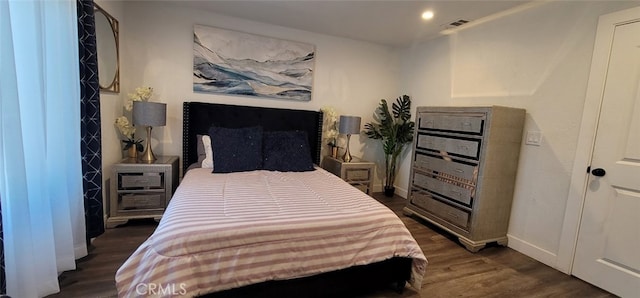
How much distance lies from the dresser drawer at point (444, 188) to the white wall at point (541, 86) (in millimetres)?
519

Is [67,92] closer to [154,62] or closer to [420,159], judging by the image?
[154,62]

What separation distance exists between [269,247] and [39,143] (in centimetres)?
143

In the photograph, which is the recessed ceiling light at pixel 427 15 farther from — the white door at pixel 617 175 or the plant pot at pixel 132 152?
the plant pot at pixel 132 152

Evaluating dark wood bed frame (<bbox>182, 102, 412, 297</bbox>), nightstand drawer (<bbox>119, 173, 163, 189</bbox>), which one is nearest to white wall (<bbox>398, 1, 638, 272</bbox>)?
dark wood bed frame (<bbox>182, 102, 412, 297</bbox>)

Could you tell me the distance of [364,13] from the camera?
2893 millimetres

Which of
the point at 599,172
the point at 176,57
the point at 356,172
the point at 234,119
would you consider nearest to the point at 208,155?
the point at 234,119

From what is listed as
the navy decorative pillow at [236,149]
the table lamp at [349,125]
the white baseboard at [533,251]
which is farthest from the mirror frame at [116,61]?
the white baseboard at [533,251]

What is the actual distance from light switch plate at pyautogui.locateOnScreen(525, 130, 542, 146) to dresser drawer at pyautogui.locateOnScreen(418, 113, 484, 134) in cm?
50

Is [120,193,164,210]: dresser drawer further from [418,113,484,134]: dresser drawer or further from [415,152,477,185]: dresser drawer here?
[418,113,484,134]: dresser drawer

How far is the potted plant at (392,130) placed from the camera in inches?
154

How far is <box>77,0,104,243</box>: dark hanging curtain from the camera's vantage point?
76.5 inches

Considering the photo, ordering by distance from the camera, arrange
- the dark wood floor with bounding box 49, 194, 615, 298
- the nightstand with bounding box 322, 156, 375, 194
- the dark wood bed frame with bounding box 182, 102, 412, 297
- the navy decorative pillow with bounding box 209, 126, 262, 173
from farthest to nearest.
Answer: the nightstand with bounding box 322, 156, 375, 194 < the navy decorative pillow with bounding box 209, 126, 262, 173 < the dark wood floor with bounding box 49, 194, 615, 298 < the dark wood bed frame with bounding box 182, 102, 412, 297

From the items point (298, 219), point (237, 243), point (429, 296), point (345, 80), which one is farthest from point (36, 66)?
point (345, 80)

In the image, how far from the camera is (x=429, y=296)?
1.83 meters
